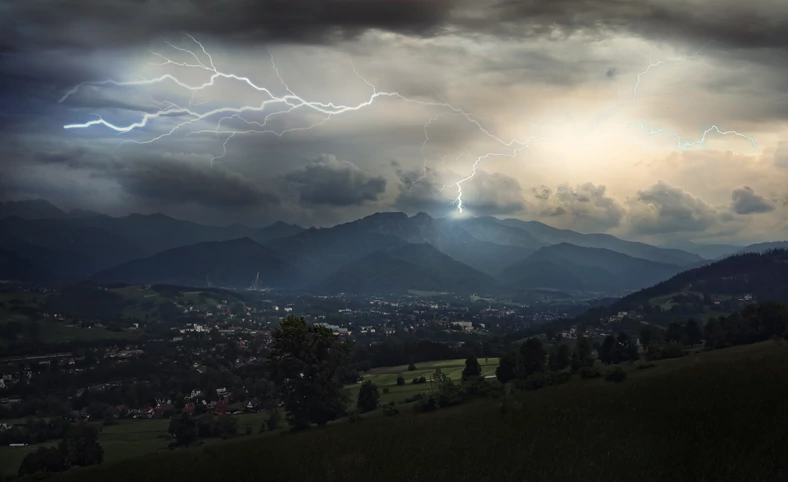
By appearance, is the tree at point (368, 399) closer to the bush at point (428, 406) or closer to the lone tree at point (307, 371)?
the lone tree at point (307, 371)

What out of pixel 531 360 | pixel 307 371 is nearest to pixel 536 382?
pixel 531 360

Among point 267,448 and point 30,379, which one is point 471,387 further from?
point 30,379

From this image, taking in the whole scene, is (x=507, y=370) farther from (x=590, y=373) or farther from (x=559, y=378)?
(x=590, y=373)

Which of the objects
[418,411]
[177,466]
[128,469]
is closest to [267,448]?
[177,466]

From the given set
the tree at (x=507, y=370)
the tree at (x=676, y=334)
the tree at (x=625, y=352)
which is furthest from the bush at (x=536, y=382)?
the tree at (x=676, y=334)

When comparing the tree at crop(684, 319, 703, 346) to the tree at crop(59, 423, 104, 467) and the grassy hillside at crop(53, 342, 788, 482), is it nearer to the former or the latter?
the grassy hillside at crop(53, 342, 788, 482)

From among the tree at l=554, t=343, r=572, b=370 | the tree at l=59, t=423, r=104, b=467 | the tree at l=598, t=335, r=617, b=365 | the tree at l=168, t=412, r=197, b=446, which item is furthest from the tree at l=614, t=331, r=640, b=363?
the tree at l=59, t=423, r=104, b=467

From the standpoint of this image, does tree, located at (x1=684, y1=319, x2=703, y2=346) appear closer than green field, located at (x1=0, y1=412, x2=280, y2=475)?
No
